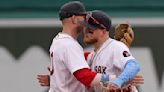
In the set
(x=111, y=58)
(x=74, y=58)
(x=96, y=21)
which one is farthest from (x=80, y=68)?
(x=96, y=21)

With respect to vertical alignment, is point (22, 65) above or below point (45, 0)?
below

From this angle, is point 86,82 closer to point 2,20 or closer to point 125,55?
point 125,55

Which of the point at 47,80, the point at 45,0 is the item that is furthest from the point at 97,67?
the point at 45,0

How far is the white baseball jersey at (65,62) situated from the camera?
4.11 metres

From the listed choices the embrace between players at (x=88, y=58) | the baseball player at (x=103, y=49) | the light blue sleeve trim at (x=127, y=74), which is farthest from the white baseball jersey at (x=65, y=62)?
the light blue sleeve trim at (x=127, y=74)

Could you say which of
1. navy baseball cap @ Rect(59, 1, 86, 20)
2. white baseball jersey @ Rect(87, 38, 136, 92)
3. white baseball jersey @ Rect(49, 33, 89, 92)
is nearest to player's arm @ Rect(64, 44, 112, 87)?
white baseball jersey @ Rect(49, 33, 89, 92)

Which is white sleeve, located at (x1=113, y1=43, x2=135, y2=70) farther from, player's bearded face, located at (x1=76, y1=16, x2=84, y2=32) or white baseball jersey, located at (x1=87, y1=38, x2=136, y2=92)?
player's bearded face, located at (x1=76, y1=16, x2=84, y2=32)

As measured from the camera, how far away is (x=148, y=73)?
6781 mm

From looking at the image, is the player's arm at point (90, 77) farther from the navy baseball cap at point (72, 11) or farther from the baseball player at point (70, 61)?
the navy baseball cap at point (72, 11)

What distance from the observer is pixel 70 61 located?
13.4 ft

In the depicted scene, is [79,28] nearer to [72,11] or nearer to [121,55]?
[72,11]

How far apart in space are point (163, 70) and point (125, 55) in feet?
9.41

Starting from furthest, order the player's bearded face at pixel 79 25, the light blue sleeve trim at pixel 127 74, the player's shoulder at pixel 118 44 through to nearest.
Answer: the player's bearded face at pixel 79 25 < the player's shoulder at pixel 118 44 < the light blue sleeve trim at pixel 127 74

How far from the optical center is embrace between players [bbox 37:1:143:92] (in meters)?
4.02
